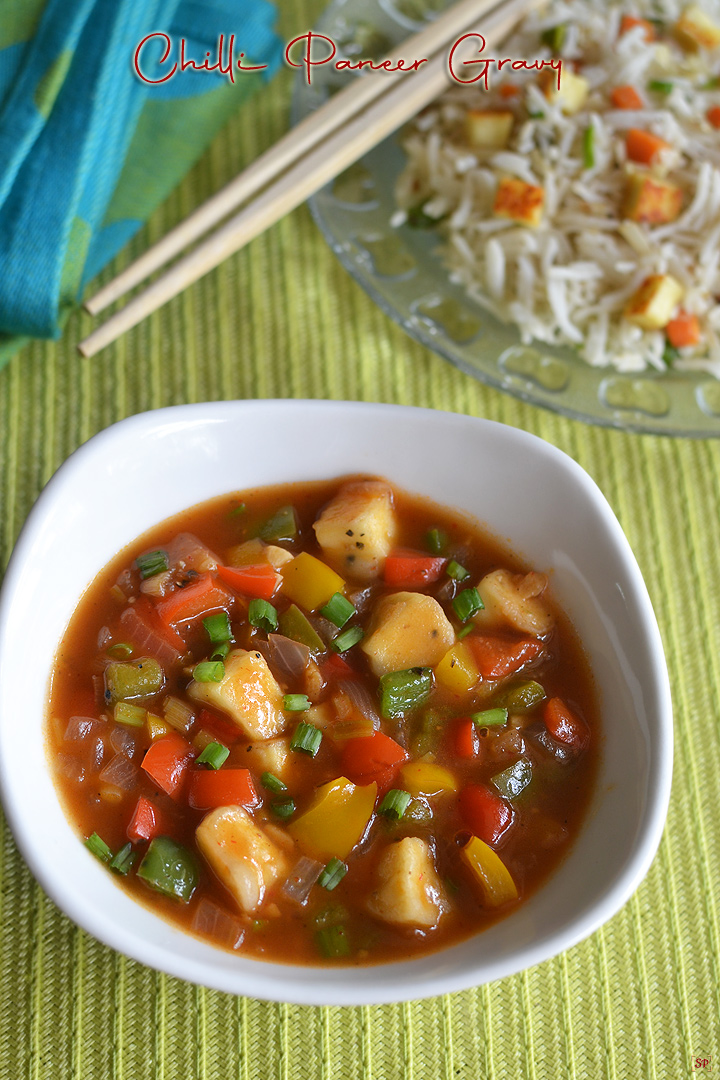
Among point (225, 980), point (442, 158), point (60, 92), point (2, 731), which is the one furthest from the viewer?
point (442, 158)

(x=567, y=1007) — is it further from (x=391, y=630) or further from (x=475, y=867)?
(x=391, y=630)

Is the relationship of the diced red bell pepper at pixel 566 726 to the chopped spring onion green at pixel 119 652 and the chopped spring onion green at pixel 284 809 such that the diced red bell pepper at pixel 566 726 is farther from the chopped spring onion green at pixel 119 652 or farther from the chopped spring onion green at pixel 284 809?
the chopped spring onion green at pixel 119 652

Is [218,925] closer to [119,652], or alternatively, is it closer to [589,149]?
[119,652]

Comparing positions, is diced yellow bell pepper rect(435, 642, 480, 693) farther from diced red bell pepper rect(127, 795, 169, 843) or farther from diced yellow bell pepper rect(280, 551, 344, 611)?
diced red bell pepper rect(127, 795, 169, 843)

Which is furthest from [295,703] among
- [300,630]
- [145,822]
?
[145,822]

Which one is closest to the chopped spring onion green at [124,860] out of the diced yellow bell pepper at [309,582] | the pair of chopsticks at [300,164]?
the diced yellow bell pepper at [309,582]

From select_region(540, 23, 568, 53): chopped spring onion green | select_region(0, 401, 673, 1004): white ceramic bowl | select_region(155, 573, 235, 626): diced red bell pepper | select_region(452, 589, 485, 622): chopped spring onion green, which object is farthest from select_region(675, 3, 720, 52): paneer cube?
select_region(155, 573, 235, 626): diced red bell pepper

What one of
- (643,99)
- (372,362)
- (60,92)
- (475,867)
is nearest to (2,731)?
(475,867)
